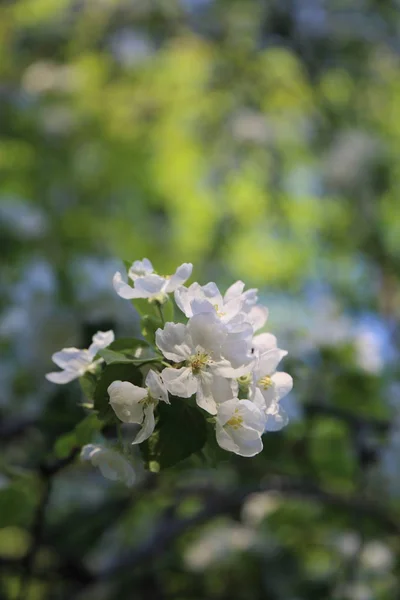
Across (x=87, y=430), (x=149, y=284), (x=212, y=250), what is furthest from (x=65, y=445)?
(x=212, y=250)

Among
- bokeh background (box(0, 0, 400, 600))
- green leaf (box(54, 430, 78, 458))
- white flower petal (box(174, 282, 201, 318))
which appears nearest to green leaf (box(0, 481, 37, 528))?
bokeh background (box(0, 0, 400, 600))

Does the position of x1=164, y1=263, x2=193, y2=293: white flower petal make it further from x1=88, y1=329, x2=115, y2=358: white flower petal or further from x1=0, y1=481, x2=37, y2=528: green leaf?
x1=0, y1=481, x2=37, y2=528: green leaf

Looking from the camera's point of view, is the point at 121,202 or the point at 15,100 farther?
the point at 121,202

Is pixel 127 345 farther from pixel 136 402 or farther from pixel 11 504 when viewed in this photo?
pixel 11 504

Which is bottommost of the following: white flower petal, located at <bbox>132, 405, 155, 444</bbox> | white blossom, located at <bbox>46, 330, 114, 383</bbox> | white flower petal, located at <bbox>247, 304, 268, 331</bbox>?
white blossom, located at <bbox>46, 330, 114, 383</bbox>

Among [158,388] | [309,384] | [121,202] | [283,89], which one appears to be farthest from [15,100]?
[158,388]

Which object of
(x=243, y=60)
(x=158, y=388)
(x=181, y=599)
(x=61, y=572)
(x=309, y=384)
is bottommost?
(x=181, y=599)

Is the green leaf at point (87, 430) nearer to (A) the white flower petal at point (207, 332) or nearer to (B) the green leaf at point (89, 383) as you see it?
(B) the green leaf at point (89, 383)

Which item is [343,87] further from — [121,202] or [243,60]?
[121,202]
